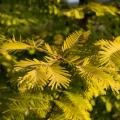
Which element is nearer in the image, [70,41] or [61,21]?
[70,41]

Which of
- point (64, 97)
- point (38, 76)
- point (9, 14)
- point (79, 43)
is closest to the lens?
point (38, 76)

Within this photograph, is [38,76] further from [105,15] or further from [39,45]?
[105,15]

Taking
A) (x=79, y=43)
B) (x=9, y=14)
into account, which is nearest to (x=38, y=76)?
(x=79, y=43)

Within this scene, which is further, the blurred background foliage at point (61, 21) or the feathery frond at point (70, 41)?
the blurred background foliage at point (61, 21)

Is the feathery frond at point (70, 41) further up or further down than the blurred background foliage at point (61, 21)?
further up

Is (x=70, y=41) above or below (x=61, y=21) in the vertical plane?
above

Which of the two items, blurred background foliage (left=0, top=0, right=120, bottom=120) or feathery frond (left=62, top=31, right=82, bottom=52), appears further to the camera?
blurred background foliage (left=0, top=0, right=120, bottom=120)

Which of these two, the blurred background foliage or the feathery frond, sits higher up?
the feathery frond

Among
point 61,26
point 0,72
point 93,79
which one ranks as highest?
point 93,79
